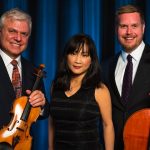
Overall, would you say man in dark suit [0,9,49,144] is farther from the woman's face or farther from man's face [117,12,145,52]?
man's face [117,12,145,52]

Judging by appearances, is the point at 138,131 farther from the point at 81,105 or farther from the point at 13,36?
the point at 13,36

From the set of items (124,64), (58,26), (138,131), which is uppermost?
(58,26)

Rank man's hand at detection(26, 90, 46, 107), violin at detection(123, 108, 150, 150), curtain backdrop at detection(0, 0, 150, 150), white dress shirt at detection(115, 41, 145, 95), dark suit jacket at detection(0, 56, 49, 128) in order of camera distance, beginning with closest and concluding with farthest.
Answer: violin at detection(123, 108, 150, 150)
man's hand at detection(26, 90, 46, 107)
dark suit jacket at detection(0, 56, 49, 128)
white dress shirt at detection(115, 41, 145, 95)
curtain backdrop at detection(0, 0, 150, 150)

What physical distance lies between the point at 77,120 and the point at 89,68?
28 cm

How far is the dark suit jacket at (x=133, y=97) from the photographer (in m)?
1.90

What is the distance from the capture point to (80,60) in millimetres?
1828

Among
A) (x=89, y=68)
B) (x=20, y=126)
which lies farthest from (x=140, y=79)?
(x=20, y=126)

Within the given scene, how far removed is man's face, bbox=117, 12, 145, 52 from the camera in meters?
2.01

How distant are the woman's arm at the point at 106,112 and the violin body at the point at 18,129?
329 millimetres

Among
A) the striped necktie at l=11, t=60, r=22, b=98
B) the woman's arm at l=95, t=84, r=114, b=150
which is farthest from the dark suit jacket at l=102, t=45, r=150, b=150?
the striped necktie at l=11, t=60, r=22, b=98

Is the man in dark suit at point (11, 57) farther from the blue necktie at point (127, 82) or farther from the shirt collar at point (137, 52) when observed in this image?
the shirt collar at point (137, 52)

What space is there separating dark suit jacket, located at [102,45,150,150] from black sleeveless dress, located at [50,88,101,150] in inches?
6.5

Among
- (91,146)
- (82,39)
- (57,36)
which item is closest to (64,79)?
(82,39)

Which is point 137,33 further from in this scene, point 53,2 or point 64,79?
point 53,2
